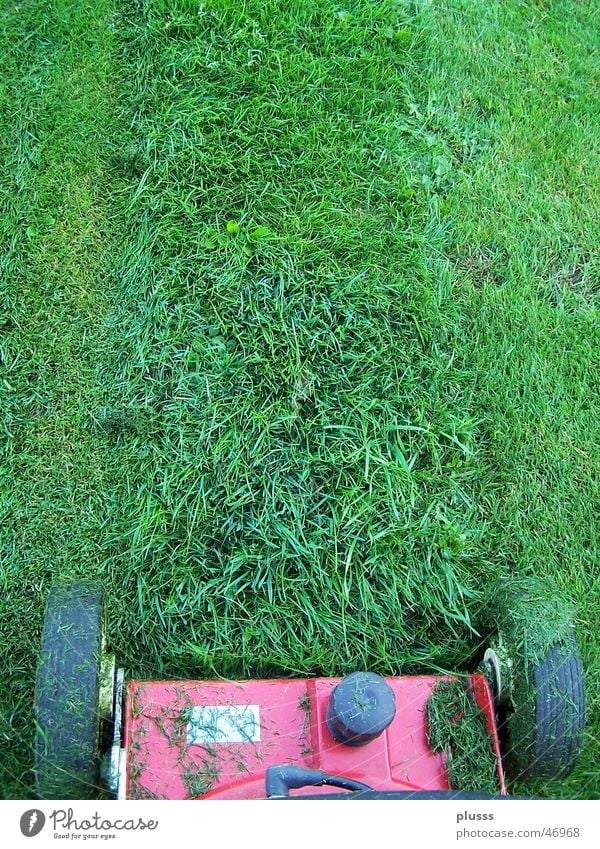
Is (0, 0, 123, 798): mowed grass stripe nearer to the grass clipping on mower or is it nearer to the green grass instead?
the green grass

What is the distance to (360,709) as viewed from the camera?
193cm

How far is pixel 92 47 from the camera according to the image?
3.58 m

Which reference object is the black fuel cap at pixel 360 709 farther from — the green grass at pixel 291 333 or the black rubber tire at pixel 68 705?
the black rubber tire at pixel 68 705

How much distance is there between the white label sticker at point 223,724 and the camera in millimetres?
A: 2080

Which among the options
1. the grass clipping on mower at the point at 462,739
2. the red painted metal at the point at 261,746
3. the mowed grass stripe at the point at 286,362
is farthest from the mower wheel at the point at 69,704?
the grass clipping on mower at the point at 462,739

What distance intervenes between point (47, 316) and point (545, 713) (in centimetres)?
223

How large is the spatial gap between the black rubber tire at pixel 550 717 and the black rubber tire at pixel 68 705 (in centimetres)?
115

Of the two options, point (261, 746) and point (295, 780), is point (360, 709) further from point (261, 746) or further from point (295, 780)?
point (261, 746)

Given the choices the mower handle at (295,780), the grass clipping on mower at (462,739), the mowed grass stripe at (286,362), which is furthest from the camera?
the mowed grass stripe at (286,362)

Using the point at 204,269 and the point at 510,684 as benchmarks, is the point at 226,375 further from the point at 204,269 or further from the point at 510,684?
the point at 510,684

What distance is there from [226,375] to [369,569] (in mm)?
863

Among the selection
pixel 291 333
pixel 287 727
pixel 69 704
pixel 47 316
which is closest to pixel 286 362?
pixel 291 333

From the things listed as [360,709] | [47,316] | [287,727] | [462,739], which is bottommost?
[462,739]

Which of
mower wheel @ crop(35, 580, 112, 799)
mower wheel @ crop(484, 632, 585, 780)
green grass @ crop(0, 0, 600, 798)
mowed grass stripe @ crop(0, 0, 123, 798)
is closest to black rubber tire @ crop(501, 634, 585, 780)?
mower wheel @ crop(484, 632, 585, 780)
